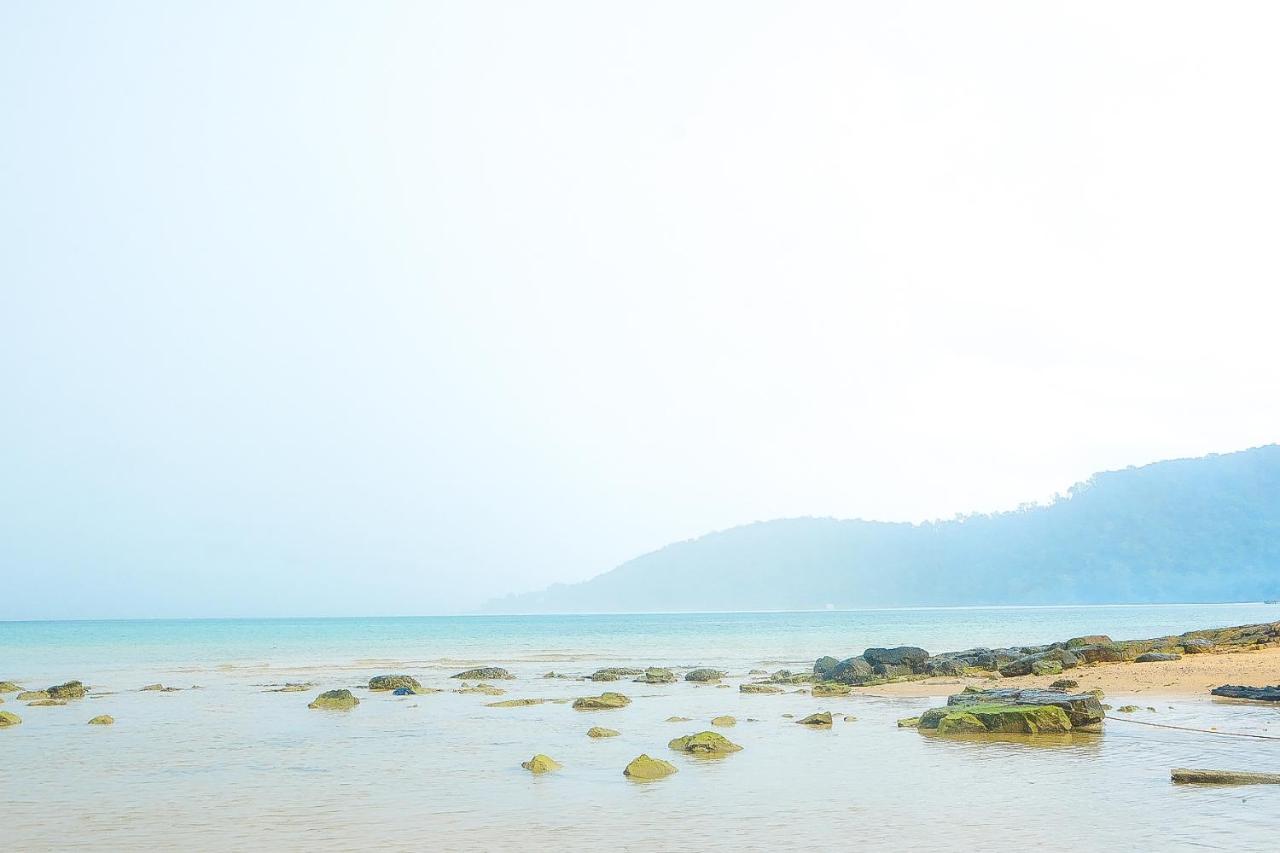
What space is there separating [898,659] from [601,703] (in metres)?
16.4

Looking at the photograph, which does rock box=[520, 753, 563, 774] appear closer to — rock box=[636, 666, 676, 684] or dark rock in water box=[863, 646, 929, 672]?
dark rock in water box=[863, 646, 929, 672]

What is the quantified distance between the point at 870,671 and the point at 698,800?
27810 millimetres

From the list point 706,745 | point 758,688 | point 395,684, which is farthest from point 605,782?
point 395,684

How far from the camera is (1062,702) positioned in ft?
80.2

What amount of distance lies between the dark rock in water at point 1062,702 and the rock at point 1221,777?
23.2ft

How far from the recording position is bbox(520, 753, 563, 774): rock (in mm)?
20312

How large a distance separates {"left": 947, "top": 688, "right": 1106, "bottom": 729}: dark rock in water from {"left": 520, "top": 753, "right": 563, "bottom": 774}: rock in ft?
41.6

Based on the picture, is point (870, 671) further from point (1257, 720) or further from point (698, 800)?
point (698, 800)

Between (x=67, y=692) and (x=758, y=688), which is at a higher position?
(x=67, y=692)

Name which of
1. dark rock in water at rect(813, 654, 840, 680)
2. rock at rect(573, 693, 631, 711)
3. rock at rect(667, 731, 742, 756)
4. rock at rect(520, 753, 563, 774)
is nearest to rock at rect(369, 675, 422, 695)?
rock at rect(573, 693, 631, 711)

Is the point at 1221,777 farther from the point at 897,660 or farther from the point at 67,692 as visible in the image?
the point at 67,692

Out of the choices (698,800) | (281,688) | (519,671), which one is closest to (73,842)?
(698,800)

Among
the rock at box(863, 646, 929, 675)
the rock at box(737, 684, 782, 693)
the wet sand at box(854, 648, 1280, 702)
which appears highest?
the rock at box(863, 646, 929, 675)

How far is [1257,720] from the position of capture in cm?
2370
